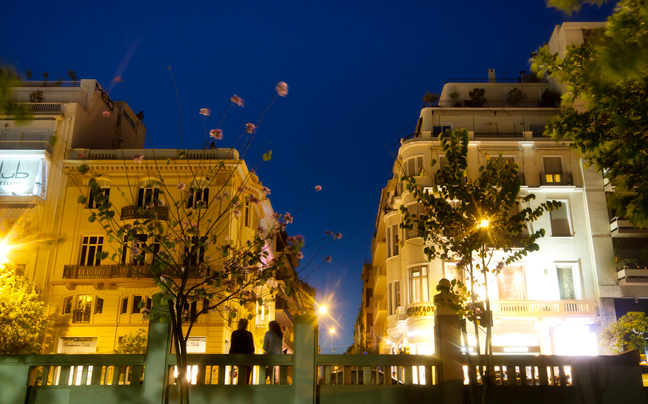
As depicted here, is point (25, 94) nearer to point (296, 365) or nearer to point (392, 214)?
point (392, 214)

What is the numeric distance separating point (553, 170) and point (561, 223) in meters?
3.50

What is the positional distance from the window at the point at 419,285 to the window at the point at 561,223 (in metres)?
8.64

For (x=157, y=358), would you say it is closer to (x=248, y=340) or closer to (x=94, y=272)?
(x=248, y=340)

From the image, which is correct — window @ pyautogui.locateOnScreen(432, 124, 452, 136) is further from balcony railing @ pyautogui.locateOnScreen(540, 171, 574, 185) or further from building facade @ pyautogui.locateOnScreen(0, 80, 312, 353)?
building facade @ pyautogui.locateOnScreen(0, 80, 312, 353)

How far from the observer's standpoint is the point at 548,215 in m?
38.6

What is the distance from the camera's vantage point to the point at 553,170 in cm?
3922

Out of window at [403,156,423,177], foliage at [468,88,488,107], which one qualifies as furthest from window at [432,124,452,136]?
foliage at [468,88,488,107]

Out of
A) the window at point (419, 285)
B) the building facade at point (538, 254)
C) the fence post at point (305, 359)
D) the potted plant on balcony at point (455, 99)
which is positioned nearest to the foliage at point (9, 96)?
the fence post at point (305, 359)

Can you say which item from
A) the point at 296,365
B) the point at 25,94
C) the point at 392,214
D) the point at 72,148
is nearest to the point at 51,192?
the point at 72,148

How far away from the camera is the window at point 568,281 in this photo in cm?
3672

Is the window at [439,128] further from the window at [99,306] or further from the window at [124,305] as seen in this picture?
the window at [99,306]

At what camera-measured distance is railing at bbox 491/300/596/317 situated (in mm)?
35031

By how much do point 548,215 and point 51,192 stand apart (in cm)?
3243

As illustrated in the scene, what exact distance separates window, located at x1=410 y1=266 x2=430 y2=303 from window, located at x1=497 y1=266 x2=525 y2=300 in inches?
174
